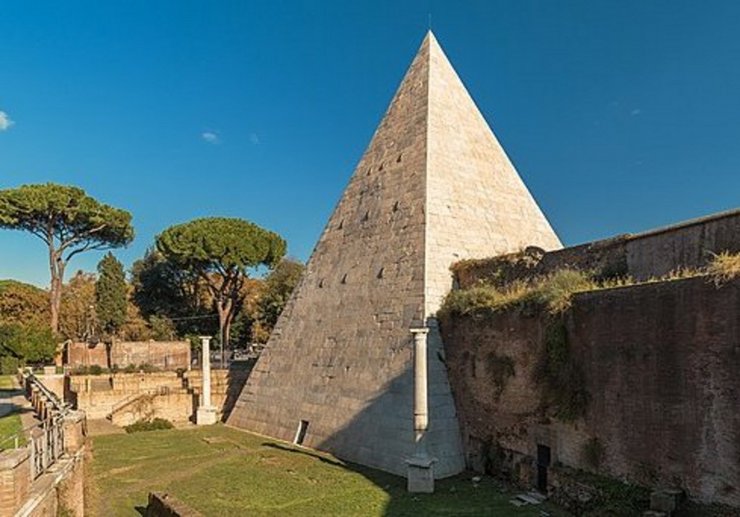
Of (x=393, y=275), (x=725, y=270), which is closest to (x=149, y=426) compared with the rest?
(x=393, y=275)

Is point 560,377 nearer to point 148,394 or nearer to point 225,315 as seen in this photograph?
point 148,394

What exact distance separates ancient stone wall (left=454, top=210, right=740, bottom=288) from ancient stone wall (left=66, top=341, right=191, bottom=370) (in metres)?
22.5

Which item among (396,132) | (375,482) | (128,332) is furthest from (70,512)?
(128,332)

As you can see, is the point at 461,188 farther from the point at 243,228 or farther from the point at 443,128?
the point at 243,228

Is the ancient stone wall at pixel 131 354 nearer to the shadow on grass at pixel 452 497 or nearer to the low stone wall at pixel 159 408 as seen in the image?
the low stone wall at pixel 159 408

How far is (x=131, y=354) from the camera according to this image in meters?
30.6

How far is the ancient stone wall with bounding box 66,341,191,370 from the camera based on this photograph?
3055cm

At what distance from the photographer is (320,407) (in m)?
13.6

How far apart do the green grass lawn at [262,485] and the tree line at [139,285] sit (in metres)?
19.3

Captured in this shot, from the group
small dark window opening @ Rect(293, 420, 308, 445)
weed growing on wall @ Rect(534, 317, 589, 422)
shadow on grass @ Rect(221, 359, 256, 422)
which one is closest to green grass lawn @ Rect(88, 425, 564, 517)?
small dark window opening @ Rect(293, 420, 308, 445)

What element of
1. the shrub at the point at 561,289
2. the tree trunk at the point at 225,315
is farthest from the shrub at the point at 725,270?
the tree trunk at the point at 225,315

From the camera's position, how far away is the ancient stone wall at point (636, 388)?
21.7 ft

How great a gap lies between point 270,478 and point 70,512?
3.81 meters

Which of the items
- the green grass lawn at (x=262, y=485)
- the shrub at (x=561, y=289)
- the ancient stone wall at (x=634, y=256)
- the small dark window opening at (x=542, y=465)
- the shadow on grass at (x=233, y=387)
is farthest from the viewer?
the shadow on grass at (x=233, y=387)
